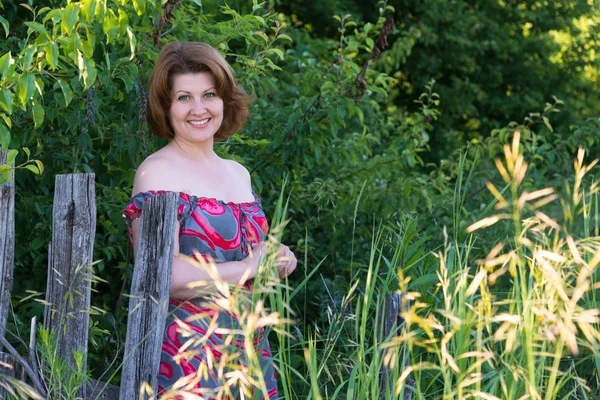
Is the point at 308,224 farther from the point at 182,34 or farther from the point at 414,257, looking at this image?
the point at 414,257

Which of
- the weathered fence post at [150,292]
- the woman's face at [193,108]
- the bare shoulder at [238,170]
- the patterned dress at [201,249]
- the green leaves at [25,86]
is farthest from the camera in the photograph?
the bare shoulder at [238,170]

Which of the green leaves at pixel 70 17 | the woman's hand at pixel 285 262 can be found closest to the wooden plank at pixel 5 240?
the green leaves at pixel 70 17

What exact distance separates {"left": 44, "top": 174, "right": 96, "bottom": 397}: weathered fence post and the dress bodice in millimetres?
187

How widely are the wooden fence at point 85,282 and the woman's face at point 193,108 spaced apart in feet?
1.51

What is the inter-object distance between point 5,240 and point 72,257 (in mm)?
240

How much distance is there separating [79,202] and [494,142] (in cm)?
385

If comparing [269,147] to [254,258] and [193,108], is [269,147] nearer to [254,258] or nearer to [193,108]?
[193,108]

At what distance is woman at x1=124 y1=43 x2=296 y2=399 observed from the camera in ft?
8.34

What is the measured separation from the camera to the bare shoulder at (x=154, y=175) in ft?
8.46

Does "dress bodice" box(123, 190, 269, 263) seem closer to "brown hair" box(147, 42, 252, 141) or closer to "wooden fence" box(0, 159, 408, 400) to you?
"wooden fence" box(0, 159, 408, 400)

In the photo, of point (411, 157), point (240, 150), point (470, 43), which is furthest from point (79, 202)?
point (470, 43)

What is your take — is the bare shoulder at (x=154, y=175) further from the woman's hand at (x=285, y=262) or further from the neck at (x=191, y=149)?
the woman's hand at (x=285, y=262)

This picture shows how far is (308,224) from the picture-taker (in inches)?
191

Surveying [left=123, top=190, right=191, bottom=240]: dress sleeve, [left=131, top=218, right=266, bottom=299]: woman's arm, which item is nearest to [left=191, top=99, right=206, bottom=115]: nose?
[left=123, top=190, right=191, bottom=240]: dress sleeve
